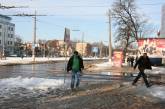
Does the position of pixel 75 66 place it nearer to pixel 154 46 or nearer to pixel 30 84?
pixel 30 84

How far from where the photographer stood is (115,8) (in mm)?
68312

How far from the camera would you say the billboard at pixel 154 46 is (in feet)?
198

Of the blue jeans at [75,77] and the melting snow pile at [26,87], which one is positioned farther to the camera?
the blue jeans at [75,77]

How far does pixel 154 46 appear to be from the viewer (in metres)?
60.4

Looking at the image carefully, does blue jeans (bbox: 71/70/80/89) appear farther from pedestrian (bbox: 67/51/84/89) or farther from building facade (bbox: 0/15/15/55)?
building facade (bbox: 0/15/15/55)

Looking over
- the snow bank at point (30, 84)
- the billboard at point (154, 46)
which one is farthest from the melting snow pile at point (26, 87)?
the billboard at point (154, 46)

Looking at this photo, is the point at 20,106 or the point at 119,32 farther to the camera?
the point at 119,32

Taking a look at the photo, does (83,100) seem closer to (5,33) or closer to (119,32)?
(119,32)

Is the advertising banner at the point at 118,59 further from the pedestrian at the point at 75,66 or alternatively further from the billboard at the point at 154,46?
the pedestrian at the point at 75,66

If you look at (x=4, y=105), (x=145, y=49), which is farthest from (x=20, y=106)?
(x=145, y=49)

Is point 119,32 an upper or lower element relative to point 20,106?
upper

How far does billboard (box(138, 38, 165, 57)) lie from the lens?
60.3 meters

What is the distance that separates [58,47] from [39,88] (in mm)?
175557

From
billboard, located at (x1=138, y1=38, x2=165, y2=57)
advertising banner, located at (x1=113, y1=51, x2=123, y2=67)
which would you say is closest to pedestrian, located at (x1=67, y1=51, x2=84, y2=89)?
advertising banner, located at (x1=113, y1=51, x2=123, y2=67)
